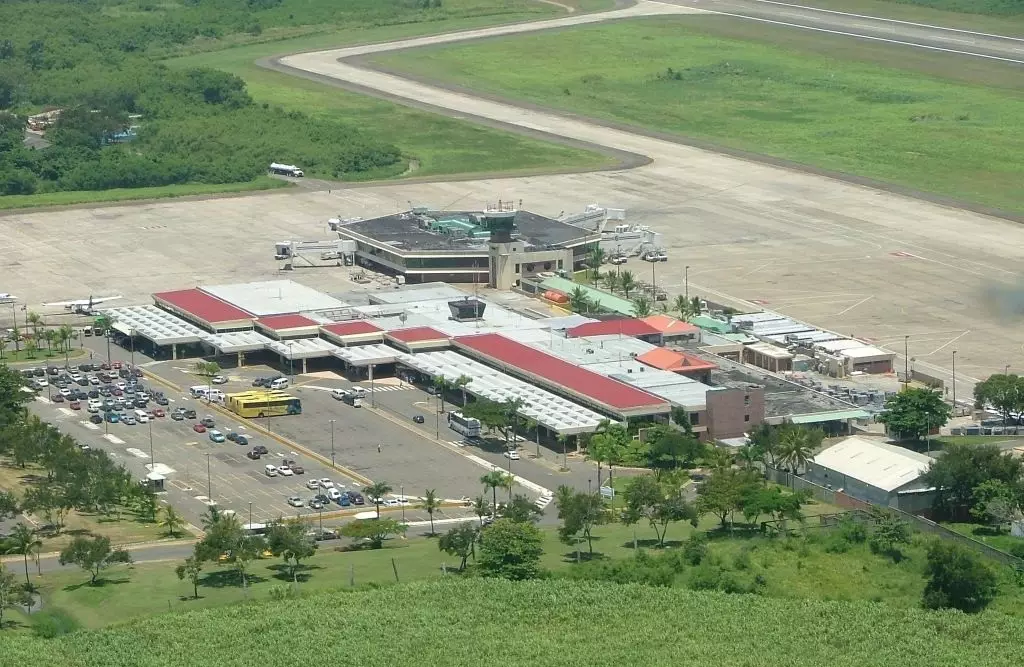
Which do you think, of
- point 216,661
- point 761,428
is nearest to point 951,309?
point 761,428

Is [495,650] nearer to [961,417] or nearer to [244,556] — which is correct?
[244,556]

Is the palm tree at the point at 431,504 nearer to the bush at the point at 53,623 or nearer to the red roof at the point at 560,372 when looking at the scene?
the red roof at the point at 560,372

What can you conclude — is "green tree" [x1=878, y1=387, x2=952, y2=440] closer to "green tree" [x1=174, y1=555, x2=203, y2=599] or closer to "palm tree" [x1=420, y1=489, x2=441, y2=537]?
"palm tree" [x1=420, y1=489, x2=441, y2=537]

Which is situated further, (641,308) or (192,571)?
(641,308)

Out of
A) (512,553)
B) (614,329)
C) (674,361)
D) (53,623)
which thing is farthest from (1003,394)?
(53,623)

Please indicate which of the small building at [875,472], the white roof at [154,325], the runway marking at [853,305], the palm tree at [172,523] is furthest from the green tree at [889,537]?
the white roof at [154,325]

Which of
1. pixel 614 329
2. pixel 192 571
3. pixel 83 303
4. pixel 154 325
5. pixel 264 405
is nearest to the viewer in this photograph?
pixel 192 571

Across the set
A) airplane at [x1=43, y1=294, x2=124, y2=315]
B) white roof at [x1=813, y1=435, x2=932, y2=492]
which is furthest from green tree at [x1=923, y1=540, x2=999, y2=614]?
airplane at [x1=43, y1=294, x2=124, y2=315]

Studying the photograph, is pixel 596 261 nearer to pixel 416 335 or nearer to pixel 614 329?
pixel 614 329
